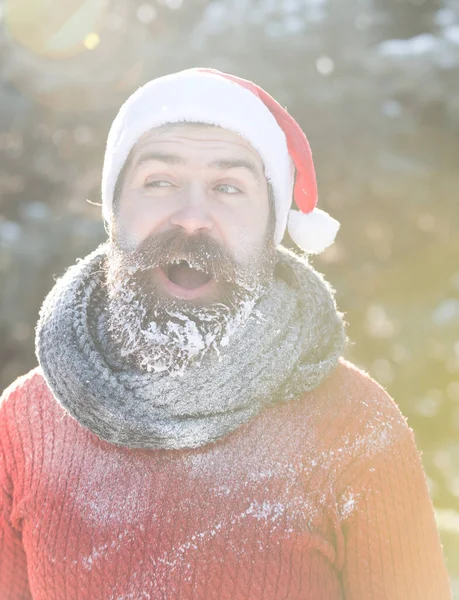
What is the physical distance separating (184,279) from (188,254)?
10 centimetres

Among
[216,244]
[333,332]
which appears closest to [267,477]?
[333,332]

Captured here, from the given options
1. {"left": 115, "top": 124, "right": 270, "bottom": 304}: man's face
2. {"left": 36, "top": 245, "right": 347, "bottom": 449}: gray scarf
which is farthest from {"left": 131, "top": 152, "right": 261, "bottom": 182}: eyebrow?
{"left": 36, "top": 245, "right": 347, "bottom": 449}: gray scarf

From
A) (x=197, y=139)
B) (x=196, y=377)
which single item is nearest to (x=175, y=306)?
(x=196, y=377)

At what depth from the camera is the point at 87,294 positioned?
1.48 meters

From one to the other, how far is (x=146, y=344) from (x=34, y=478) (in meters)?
0.43

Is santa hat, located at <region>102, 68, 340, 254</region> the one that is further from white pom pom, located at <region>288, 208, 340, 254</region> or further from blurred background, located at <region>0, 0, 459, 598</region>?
blurred background, located at <region>0, 0, 459, 598</region>

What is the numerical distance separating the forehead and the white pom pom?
249 millimetres

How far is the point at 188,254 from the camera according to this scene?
134cm

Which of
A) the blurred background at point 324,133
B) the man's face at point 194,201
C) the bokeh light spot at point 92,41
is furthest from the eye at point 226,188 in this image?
the bokeh light spot at point 92,41

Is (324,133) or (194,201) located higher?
(324,133)

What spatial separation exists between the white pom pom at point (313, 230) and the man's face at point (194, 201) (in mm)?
213

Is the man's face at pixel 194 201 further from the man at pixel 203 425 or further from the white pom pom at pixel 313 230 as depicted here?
the white pom pom at pixel 313 230

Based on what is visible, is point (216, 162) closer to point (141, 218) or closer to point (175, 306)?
point (141, 218)

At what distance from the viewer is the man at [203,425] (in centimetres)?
125
